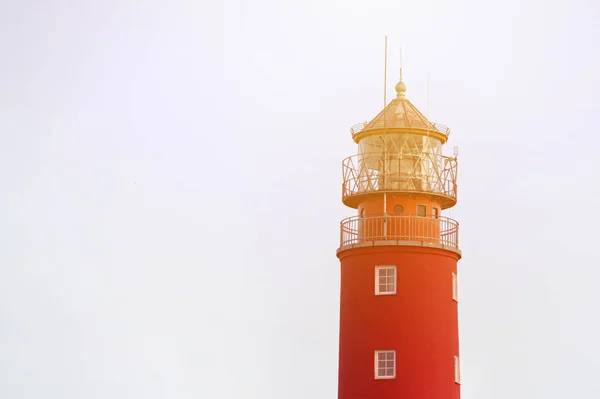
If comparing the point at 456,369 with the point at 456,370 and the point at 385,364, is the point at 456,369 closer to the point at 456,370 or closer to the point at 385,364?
the point at 456,370

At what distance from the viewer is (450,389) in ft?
175

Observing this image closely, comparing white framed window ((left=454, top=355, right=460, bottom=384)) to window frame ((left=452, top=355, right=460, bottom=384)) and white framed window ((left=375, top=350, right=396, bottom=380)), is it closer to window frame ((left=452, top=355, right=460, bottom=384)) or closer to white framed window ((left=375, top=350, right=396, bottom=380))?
window frame ((left=452, top=355, right=460, bottom=384))

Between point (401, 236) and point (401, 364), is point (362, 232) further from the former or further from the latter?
point (401, 364)

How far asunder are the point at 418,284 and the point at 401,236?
183cm

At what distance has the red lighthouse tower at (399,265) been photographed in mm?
53156

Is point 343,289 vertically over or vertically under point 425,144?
under

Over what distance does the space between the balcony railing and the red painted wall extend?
0.29 m

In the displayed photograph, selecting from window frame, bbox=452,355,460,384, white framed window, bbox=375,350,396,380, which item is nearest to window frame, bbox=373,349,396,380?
white framed window, bbox=375,350,396,380

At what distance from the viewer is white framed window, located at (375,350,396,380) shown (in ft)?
174

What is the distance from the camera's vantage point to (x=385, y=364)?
5319 centimetres

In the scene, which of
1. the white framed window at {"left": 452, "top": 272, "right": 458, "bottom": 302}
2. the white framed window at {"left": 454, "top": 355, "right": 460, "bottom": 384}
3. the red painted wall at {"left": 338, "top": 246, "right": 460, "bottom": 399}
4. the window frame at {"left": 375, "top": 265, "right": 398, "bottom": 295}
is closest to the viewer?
the red painted wall at {"left": 338, "top": 246, "right": 460, "bottom": 399}

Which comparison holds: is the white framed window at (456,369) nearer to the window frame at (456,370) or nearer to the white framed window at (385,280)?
the window frame at (456,370)

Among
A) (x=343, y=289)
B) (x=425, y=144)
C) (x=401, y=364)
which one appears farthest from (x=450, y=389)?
(x=425, y=144)

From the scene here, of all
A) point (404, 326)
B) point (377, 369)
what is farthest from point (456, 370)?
point (377, 369)
